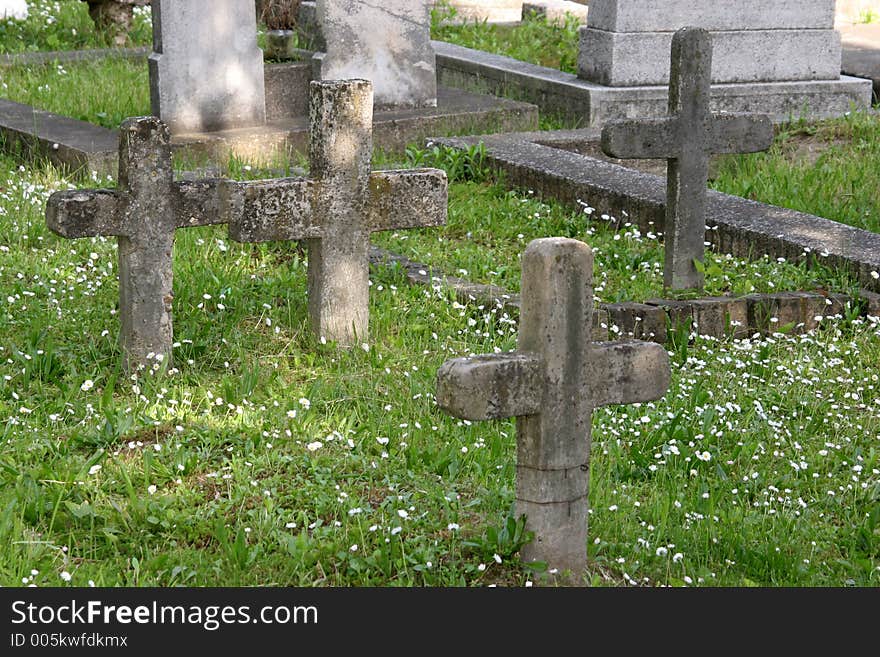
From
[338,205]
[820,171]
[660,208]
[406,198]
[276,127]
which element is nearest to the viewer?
[338,205]

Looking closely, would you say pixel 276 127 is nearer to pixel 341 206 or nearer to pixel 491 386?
pixel 341 206

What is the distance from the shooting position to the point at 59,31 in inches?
530

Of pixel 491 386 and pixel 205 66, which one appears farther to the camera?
pixel 205 66

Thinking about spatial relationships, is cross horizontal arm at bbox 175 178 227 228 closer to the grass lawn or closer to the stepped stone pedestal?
the grass lawn

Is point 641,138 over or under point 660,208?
over

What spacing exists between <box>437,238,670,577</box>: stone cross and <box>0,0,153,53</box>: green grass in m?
9.91

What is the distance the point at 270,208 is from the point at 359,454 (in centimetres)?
117

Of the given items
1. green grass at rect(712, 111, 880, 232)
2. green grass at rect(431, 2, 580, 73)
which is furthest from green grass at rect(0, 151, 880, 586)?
green grass at rect(431, 2, 580, 73)

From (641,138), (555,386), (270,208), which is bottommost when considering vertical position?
(555,386)

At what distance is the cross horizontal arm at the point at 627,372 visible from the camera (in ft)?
11.4

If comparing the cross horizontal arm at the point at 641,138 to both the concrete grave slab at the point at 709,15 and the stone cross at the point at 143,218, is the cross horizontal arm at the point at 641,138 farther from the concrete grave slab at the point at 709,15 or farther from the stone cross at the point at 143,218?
the concrete grave slab at the point at 709,15

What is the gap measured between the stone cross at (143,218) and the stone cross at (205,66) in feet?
12.2

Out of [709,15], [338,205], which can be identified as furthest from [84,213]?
[709,15]

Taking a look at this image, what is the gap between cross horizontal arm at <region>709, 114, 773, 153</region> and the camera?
6168 millimetres
